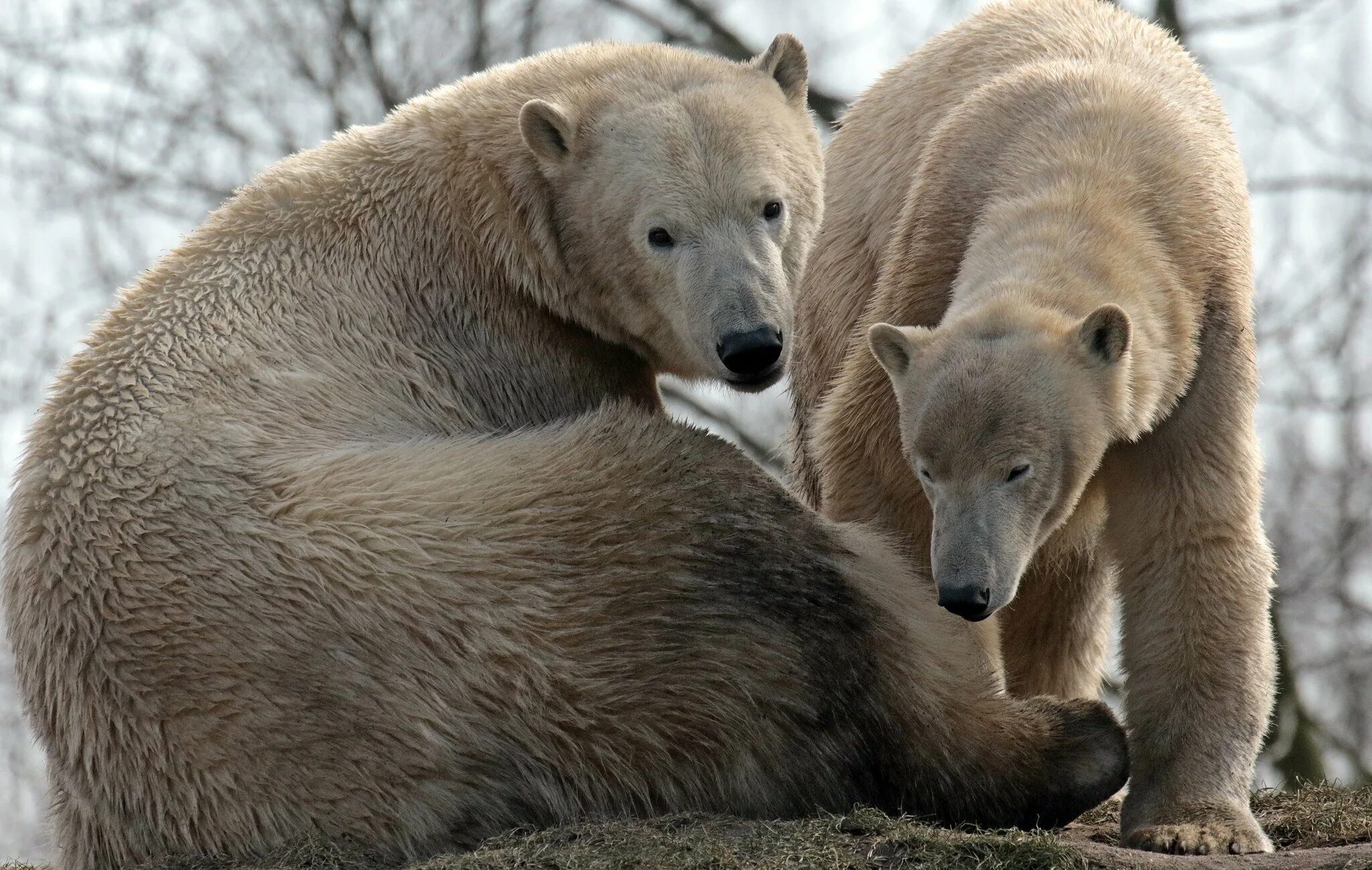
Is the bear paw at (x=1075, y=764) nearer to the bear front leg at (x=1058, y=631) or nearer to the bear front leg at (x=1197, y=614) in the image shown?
the bear front leg at (x=1197, y=614)

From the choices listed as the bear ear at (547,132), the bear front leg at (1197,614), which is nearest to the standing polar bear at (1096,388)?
the bear front leg at (1197,614)

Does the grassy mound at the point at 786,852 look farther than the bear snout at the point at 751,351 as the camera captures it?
No

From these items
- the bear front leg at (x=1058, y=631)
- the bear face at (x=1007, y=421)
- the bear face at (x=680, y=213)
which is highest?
the bear face at (x=680, y=213)

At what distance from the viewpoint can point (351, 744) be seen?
4.04 m

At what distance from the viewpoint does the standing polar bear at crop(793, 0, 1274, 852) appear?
443cm

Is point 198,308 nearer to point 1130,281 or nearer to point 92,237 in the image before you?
point 1130,281

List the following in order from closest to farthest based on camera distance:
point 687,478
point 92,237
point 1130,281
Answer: point 687,478
point 1130,281
point 92,237

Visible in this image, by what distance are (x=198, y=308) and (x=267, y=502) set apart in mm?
813

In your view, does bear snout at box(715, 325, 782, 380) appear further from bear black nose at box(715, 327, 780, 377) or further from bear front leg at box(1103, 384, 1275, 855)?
bear front leg at box(1103, 384, 1275, 855)

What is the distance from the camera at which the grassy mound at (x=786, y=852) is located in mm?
3752

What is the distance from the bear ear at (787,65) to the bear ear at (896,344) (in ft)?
4.28

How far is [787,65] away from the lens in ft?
18.4

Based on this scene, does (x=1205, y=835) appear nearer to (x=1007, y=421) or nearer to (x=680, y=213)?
(x=1007, y=421)

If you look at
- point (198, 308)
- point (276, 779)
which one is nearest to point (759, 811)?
point (276, 779)
